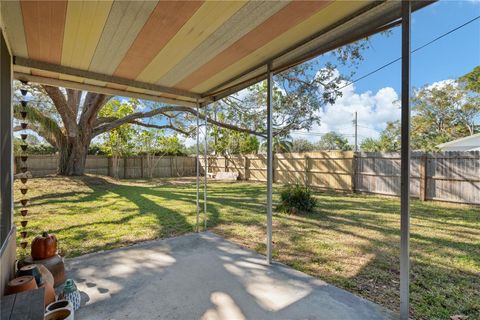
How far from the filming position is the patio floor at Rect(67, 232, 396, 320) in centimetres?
186

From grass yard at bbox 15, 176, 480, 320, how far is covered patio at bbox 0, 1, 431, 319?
1.73 feet

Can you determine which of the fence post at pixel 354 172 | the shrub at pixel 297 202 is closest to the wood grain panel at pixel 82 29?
the shrub at pixel 297 202

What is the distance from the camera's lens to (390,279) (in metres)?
2.56

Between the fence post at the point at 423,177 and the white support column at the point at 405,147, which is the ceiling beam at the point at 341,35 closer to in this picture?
the white support column at the point at 405,147

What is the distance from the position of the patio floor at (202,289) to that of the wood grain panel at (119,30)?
211cm

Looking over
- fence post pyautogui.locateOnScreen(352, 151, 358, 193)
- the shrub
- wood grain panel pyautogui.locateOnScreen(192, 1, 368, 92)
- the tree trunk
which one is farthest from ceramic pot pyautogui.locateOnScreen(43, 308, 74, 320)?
the tree trunk

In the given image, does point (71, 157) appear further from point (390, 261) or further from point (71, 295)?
point (390, 261)

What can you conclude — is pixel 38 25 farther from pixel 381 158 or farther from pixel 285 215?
pixel 381 158

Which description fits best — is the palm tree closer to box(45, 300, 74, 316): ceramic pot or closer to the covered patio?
the covered patio

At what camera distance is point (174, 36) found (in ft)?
6.37

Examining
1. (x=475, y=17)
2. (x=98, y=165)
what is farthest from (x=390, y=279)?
(x=98, y=165)

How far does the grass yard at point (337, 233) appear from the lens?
2.40 m

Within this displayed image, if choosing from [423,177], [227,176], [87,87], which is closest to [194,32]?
[87,87]

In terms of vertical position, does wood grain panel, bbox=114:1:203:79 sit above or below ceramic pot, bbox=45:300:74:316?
above
